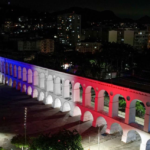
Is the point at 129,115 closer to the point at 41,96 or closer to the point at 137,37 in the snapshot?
the point at 41,96

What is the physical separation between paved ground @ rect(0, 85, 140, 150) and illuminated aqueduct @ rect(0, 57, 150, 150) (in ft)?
3.68

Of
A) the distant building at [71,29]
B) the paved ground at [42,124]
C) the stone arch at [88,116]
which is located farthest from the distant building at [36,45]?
the stone arch at [88,116]

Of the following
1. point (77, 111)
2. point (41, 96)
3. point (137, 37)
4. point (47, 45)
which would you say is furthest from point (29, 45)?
point (77, 111)

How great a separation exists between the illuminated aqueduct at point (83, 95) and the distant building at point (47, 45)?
138 feet

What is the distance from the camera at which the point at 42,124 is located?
1361 inches

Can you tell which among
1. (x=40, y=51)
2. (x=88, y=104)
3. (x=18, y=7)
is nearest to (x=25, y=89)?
(x=88, y=104)

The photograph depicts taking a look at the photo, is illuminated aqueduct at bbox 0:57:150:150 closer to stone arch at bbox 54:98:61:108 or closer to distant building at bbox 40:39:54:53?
stone arch at bbox 54:98:61:108

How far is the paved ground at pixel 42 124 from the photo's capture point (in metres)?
28.1

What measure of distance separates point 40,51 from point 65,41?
2615 cm

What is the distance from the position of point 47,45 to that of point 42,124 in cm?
6731

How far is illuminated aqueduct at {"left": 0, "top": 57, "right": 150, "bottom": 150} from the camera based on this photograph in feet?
89.3

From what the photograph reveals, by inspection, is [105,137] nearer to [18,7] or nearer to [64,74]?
[64,74]

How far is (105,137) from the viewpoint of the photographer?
1167 inches

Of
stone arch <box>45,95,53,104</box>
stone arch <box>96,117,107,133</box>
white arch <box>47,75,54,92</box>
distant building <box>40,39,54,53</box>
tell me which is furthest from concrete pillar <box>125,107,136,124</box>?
distant building <box>40,39,54,53</box>
